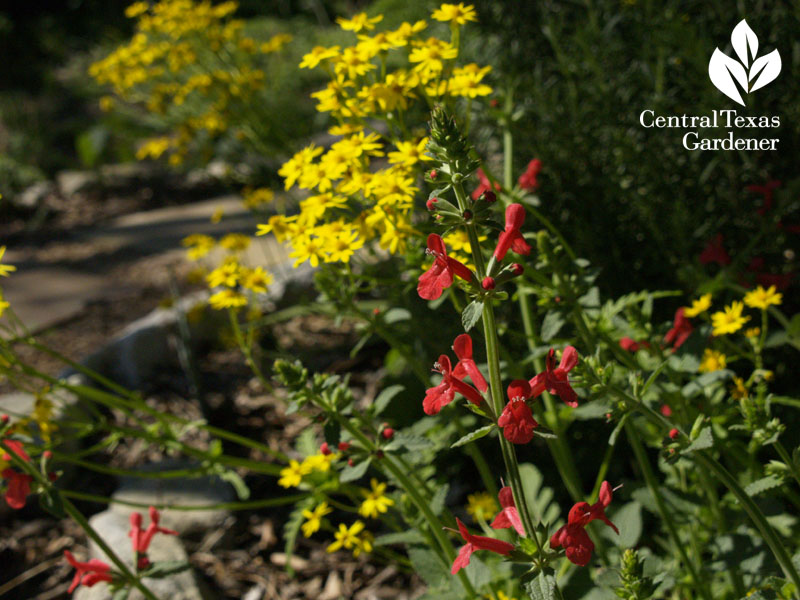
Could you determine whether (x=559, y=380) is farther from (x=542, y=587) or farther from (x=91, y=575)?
(x=91, y=575)

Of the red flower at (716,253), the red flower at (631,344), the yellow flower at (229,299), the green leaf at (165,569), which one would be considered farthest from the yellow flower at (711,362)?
the green leaf at (165,569)

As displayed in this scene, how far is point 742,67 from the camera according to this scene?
2.20 m

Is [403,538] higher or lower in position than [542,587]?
lower

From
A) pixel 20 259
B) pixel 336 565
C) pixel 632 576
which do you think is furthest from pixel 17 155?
pixel 632 576

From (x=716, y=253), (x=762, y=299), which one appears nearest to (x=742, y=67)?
(x=716, y=253)

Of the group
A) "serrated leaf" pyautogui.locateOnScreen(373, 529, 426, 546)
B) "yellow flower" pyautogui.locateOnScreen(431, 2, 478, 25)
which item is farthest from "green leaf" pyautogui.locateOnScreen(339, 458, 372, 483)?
"yellow flower" pyautogui.locateOnScreen(431, 2, 478, 25)

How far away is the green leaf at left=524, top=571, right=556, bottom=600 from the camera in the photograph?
1054 mm

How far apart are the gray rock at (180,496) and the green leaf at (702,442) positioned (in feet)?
6.29

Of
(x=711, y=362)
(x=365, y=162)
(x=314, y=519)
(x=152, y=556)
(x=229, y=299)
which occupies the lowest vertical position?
(x=152, y=556)

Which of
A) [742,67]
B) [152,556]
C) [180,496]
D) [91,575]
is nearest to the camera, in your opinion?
[91,575]

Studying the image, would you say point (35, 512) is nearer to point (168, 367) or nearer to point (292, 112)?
point (168, 367)

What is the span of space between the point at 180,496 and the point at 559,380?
6.70ft

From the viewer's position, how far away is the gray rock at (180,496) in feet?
8.64

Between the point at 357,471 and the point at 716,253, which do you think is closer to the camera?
the point at 357,471
